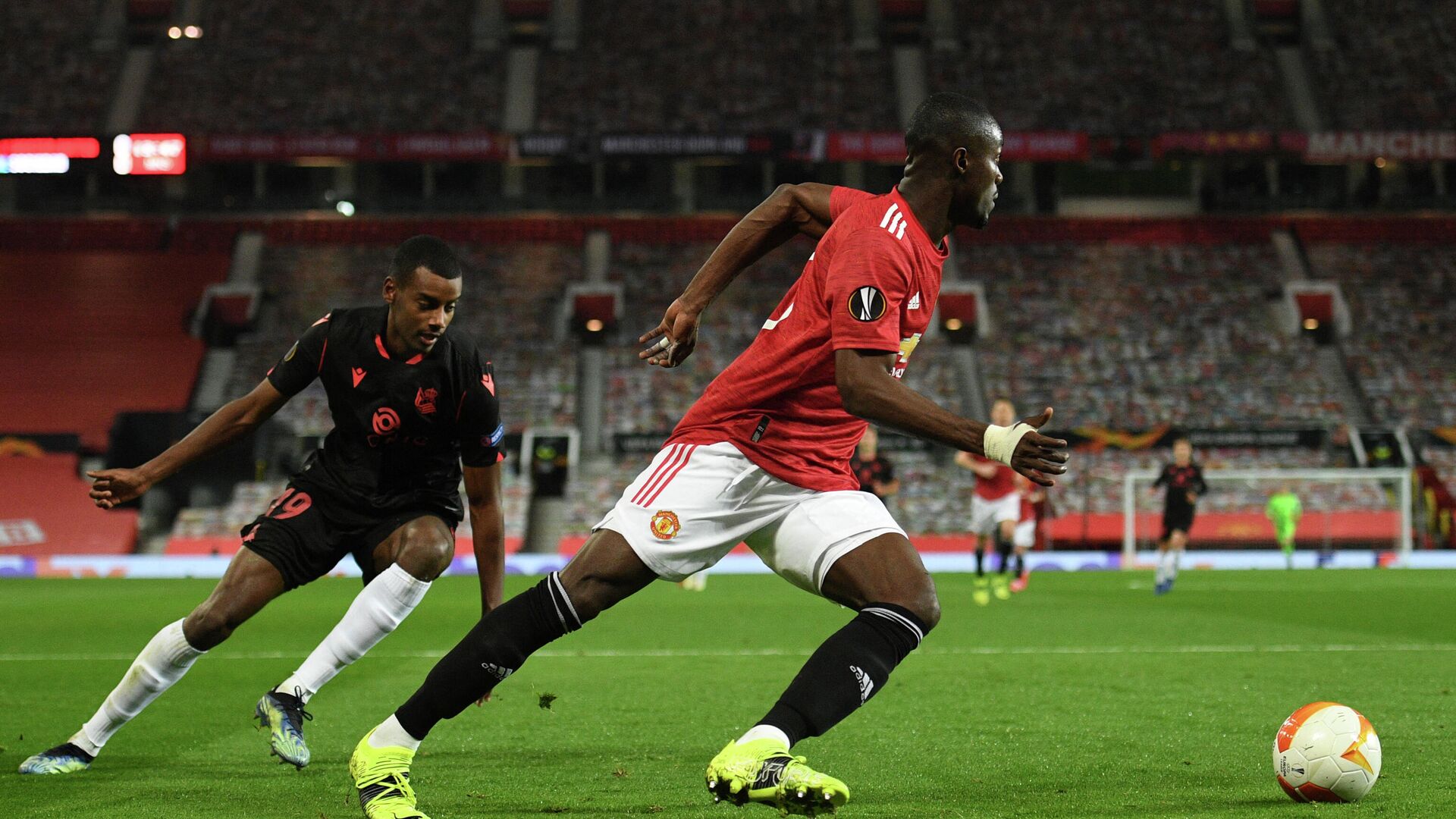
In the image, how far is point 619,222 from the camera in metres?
35.5

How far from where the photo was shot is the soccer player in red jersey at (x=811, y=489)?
12.6 feet

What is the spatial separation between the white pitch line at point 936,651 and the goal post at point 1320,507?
43.9 ft

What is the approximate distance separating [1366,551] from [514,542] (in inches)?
594

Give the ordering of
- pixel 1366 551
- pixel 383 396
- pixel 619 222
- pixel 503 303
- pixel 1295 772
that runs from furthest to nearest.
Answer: pixel 619 222 < pixel 503 303 < pixel 1366 551 < pixel 383 396 < pixel 1295 772

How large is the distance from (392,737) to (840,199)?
2147 millimetres

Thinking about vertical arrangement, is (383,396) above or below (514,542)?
above

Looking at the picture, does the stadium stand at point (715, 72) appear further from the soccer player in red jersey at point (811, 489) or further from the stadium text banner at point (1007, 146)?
the soccer player in red jersey at point (811, 489)

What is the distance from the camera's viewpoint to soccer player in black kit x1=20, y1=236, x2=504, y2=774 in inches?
202

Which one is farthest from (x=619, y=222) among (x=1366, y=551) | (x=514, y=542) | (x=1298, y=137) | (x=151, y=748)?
(x=151, y=748)

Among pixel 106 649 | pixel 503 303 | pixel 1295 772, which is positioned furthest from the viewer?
pixel 503 303

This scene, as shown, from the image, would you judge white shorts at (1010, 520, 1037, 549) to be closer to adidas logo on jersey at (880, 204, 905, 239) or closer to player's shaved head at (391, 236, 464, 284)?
player's shaved head at (391, 236, 464, 284)

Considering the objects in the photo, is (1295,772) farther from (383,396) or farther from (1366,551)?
(1366,551)

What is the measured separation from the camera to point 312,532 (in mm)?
5359

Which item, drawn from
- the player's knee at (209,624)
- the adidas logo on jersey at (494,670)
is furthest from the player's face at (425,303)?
the adidas logo on jersey at (494,670)
